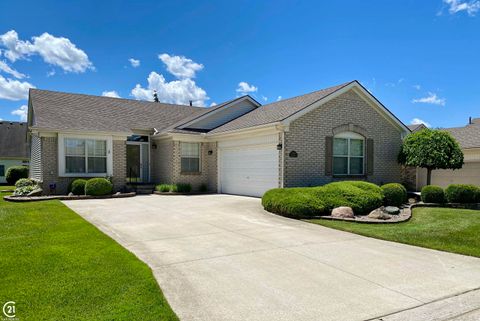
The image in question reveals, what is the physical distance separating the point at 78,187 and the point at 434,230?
47.1 ft

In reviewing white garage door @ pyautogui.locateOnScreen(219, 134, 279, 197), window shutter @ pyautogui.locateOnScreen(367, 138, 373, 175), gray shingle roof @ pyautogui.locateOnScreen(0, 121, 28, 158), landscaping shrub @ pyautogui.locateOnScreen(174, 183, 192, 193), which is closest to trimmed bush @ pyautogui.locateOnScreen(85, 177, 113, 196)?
landscaping shrub @ pyautogui.locateOnScreen(174, 183, 192, 193)

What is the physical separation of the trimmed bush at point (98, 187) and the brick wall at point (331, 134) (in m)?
8.50

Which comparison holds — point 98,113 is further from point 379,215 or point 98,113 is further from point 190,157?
point 379,215

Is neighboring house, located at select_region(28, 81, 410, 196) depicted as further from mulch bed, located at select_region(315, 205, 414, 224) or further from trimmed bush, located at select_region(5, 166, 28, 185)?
trimmed bush, located at select_region(5, 166, 28, 185)

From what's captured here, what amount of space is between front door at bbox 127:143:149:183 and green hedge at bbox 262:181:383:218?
35.0 feet

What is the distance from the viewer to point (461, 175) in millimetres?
18734

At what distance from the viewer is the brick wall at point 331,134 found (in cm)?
1433

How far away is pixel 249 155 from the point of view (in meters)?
16.2

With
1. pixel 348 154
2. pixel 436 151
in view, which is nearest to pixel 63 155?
pixel 348 154

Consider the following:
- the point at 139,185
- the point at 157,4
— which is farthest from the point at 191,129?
the point at 157,4

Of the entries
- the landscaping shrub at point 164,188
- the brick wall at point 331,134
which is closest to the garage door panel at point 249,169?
the brick wall at point 331,134

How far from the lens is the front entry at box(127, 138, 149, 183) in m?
19.9

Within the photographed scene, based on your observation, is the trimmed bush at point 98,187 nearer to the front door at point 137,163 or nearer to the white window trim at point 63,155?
the white window trim at point 63,155

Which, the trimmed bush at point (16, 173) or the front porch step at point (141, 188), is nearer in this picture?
the front porch step at point (141, 188)
